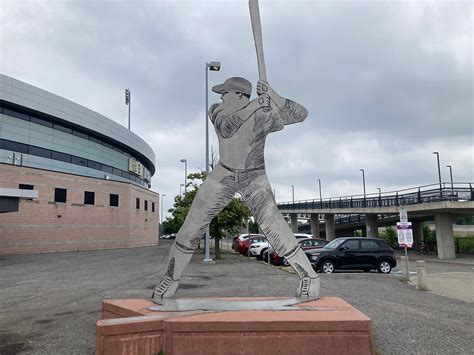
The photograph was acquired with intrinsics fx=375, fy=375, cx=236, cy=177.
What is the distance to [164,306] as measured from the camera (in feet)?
18.4

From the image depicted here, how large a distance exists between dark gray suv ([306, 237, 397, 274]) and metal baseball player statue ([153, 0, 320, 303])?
911 centimetres

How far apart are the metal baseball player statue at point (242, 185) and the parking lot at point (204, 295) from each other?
1673 millimetres

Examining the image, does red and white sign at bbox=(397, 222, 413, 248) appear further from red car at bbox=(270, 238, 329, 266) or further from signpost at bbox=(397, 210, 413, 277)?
red car at bbox=(270, 238, 329, 266)

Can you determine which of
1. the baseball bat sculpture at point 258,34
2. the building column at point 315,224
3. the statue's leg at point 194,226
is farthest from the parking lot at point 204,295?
the building column at point 315,224

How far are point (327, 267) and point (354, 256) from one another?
1.23 meters

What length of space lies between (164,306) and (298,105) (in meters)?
4.15

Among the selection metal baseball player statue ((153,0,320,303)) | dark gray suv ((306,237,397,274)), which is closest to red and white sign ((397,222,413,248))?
dark gray suv ((306,237,397,274))

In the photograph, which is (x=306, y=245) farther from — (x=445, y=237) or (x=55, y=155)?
(x=55, y=155)

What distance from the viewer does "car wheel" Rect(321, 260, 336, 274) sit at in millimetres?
15023

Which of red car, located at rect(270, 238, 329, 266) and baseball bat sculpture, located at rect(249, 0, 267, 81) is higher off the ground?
baseball bat sculpture, located at rect(249, 0, 267, 81)

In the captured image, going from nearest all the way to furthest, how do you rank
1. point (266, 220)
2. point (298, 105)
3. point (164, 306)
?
point (164, 306), point (266, 220), point (298, 105)

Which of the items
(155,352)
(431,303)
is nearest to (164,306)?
(155,352)

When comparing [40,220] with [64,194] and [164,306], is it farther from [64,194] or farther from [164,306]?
[164,306]

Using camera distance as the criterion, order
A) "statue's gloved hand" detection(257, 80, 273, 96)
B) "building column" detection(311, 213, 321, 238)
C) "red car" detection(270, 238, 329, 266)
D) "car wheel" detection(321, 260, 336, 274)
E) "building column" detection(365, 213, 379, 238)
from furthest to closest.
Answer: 1. "building column" detection(311, 213, 321, 238)
2. "building column" detection(365, 213, 379, 238)
3. "red car" detection(270, 238, 329, 266)
4. "car wheel" detection(321, 260, 336, 274)
5. "statue's gloved hand" detection(257, 80, 273, 96)
